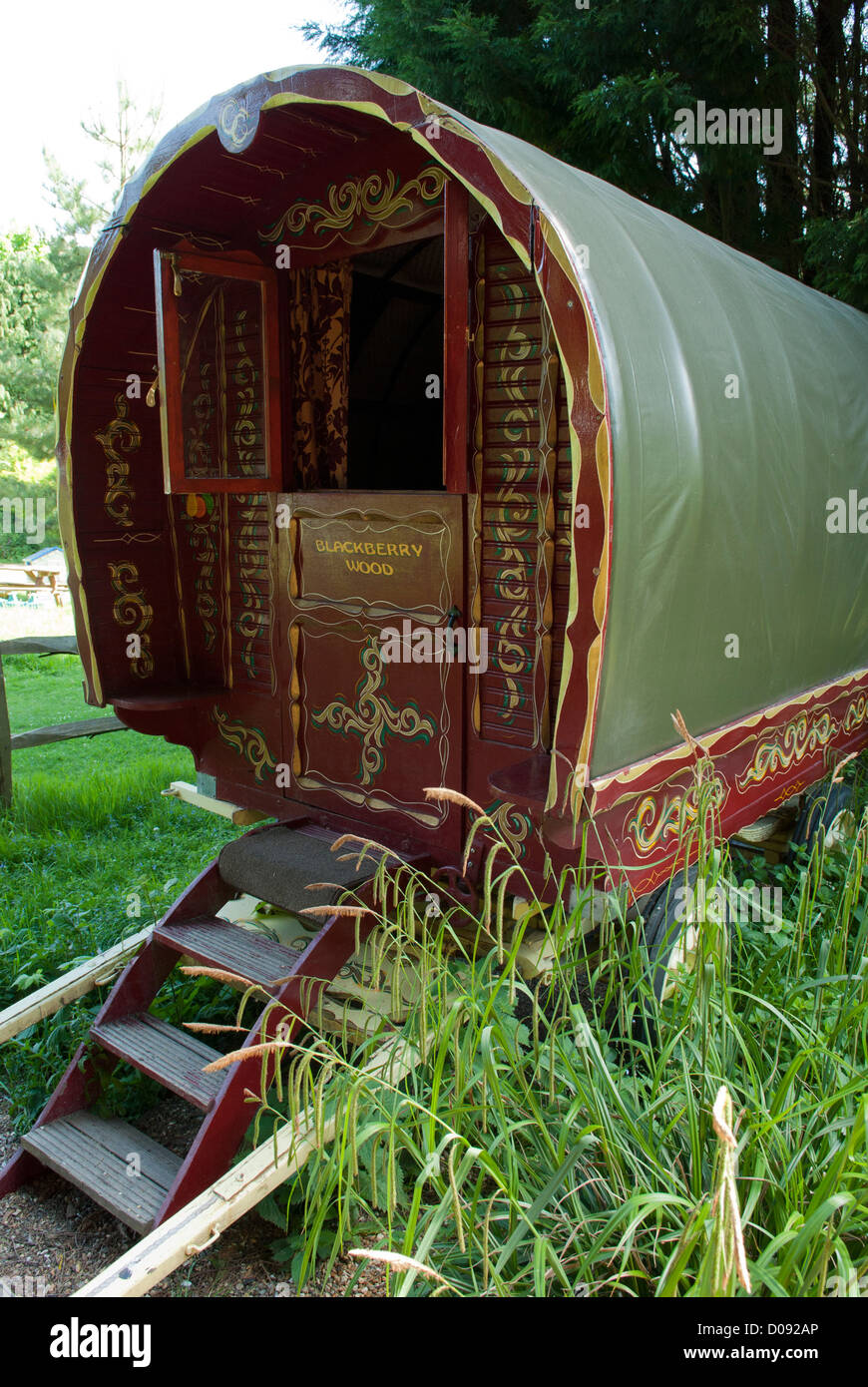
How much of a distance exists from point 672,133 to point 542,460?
4.67 metres

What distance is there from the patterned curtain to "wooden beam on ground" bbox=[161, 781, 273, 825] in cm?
162

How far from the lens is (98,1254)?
3.13m

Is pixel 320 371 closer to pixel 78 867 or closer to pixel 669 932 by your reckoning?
pixel 669 932

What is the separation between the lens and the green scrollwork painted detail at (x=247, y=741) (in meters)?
4.64

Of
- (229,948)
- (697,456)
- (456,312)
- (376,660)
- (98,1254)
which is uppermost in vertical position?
(456,312)

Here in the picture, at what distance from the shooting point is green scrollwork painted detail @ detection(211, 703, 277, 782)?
4637 mm

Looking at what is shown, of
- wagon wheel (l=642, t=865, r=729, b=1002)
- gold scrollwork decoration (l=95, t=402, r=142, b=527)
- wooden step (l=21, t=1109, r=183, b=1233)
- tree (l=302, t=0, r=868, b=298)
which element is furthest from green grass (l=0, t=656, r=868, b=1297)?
tree (l=302, t=0, r=868, b=298)

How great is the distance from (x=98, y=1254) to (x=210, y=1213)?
699 mm

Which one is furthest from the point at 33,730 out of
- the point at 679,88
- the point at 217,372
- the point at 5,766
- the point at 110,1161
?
the point at 679,88

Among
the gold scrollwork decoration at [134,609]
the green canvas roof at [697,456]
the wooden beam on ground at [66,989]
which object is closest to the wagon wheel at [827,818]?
the green canvas roof at [697,456]

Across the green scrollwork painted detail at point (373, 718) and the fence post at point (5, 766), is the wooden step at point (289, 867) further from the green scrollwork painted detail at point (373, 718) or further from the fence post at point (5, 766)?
the fence post at point (5, 766)

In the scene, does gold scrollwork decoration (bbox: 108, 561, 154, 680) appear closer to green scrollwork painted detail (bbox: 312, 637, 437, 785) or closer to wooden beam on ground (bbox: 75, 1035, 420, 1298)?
green scrollwork painted detail (bbox: 312, 637, 437, 785)

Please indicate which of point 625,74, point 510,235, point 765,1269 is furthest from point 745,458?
point 625,74

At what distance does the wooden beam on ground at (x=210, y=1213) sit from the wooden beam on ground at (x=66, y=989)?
4.17ft
